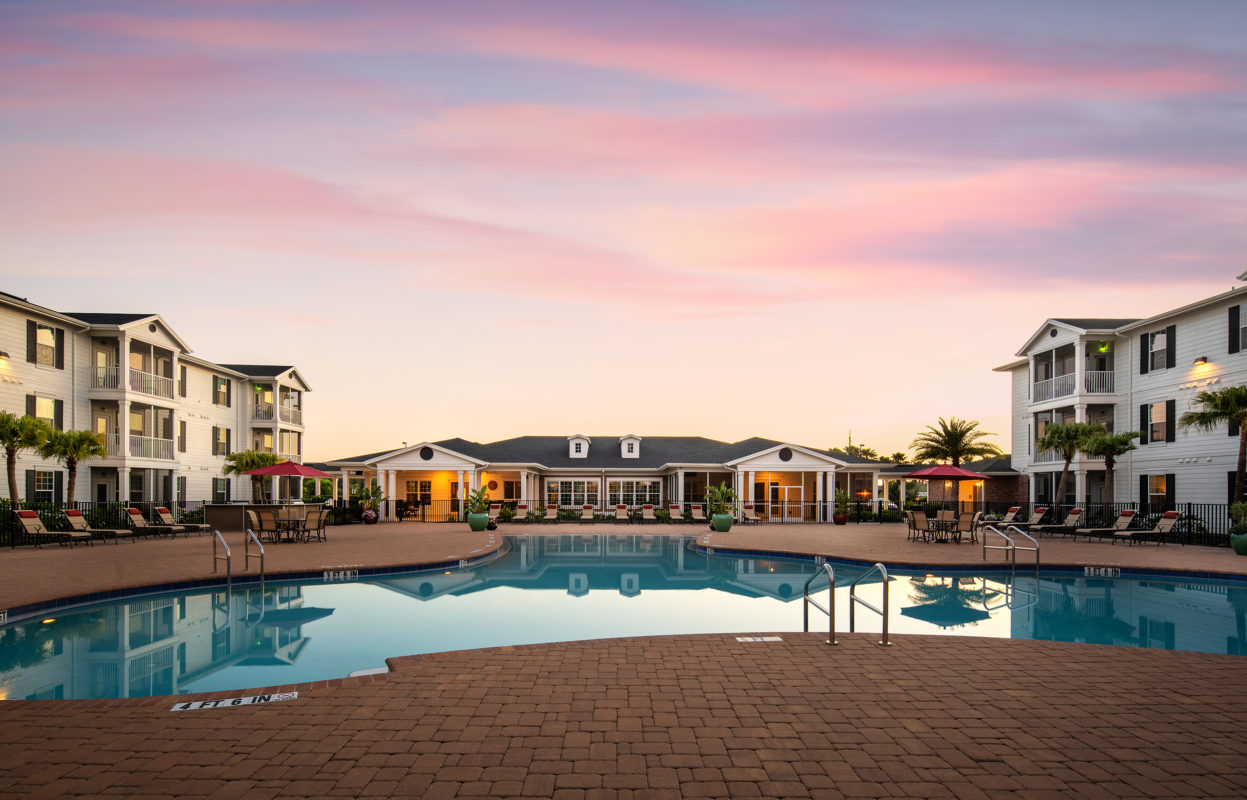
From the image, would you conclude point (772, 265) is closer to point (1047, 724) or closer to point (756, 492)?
point (756, 492)

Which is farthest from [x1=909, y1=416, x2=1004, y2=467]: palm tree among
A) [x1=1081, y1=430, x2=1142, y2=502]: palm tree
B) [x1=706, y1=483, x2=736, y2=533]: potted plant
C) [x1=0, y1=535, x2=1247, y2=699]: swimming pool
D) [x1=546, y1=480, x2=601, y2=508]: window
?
[x1=0, y1=535, x2=1247, y2=699]: swimming pool

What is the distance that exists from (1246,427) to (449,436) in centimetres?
3398

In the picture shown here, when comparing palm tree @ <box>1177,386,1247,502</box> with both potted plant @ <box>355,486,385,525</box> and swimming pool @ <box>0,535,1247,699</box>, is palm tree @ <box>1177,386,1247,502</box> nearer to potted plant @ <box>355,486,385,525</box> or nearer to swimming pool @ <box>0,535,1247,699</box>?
swimming pool @ <box>0,535,1247,699</box>

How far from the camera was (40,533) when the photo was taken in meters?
18.3

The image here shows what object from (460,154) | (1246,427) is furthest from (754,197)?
(1246,427)

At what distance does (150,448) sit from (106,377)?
10.3 ft

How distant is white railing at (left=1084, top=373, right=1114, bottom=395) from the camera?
Result: 27.9 meters

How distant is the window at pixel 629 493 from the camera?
38.0m

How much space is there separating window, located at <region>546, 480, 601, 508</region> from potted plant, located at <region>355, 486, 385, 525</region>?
927 centimetres

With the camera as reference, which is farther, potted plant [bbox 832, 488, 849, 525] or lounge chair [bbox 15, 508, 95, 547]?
potted plant [bbox 832, 488, 849, 525]

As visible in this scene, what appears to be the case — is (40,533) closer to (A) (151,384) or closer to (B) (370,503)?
(A) (151,384)

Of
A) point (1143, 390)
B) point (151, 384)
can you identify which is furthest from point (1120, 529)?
point (151, 384)

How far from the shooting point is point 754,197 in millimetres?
18391

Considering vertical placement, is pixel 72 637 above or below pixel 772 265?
below
